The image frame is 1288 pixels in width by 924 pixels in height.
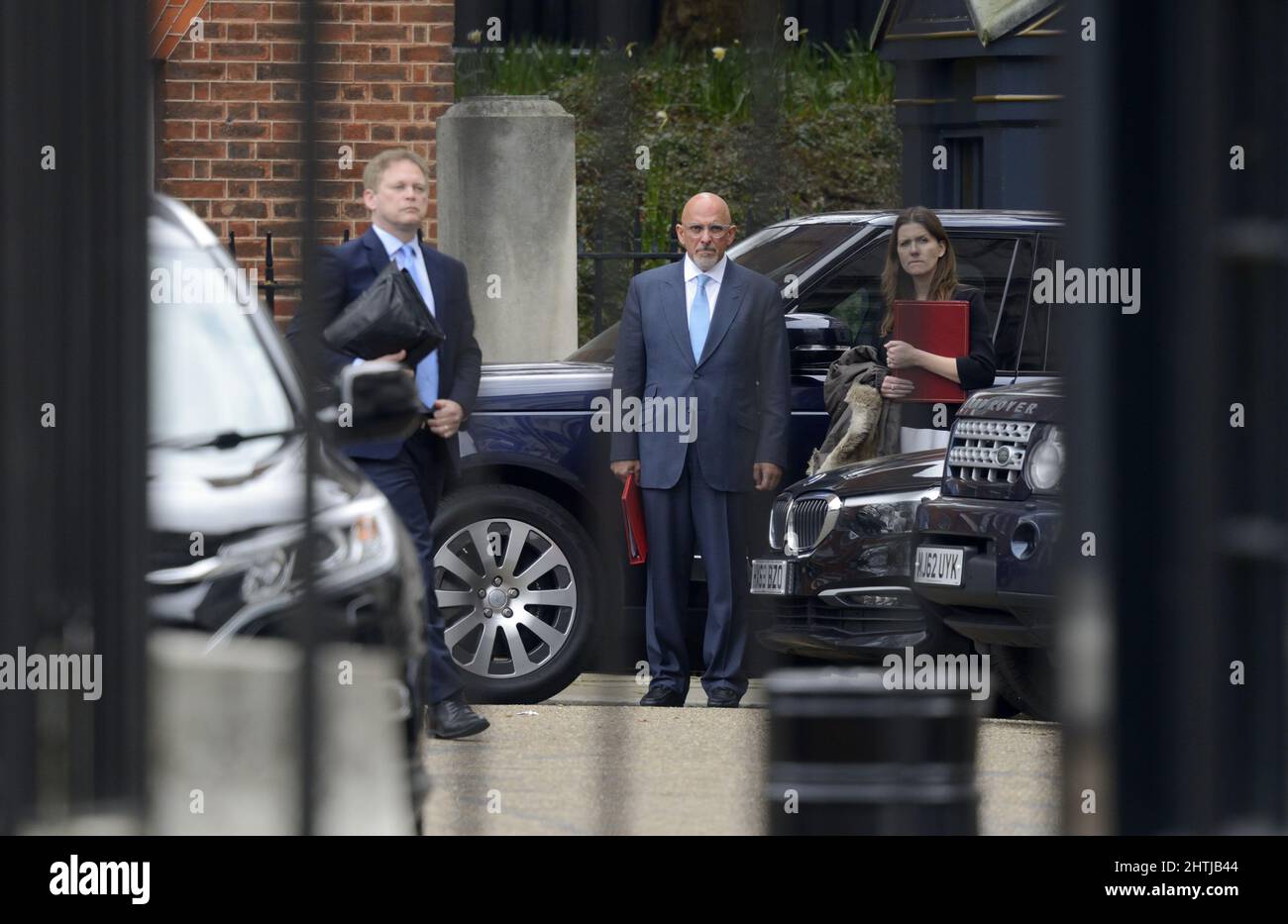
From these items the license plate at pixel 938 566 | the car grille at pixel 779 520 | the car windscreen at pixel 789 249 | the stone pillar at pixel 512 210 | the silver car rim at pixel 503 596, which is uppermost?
the stone pillar at pixel 512 210

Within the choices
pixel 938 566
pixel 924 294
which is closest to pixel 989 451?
pixel 938 566

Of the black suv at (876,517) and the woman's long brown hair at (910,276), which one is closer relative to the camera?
the black suv at (876,517)

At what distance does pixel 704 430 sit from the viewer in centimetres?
823

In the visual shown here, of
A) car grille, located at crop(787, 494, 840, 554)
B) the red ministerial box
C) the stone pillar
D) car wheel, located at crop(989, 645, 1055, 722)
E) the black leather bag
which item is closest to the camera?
the black leather bag

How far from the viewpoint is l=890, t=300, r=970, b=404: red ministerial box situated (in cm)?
811

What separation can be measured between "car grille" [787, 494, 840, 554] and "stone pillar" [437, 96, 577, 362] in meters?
3.57

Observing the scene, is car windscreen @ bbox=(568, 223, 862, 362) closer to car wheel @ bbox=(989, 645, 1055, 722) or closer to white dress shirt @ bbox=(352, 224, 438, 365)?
white dress shirt @ bbox=(352, 224, 438, 365)

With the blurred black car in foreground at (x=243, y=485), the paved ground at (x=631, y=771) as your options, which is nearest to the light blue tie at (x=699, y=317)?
the paved ground at (x=631, y=771)

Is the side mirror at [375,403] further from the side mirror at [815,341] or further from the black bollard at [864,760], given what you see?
the side mirror at [815,341]

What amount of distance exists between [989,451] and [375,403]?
325 centimetres

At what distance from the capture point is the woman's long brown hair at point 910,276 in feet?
26.4

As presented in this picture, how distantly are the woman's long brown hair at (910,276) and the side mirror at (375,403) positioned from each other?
368 centimetres

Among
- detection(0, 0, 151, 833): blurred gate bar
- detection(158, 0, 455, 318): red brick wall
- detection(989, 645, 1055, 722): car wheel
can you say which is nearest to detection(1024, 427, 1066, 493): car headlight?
detection(989, 645, 1055, 722): car wheel

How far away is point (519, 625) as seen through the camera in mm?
8305
